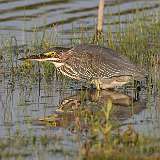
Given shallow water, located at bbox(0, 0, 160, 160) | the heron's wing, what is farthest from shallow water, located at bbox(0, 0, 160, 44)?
the heron's wing

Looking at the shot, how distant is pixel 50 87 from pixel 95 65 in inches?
30.5

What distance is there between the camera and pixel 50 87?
40.6ft

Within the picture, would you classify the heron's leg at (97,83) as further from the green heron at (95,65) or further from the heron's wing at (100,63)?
the heron's wing at (100,63)

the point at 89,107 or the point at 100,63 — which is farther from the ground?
the point at 100,63

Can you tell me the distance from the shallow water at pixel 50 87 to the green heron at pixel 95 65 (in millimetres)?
298

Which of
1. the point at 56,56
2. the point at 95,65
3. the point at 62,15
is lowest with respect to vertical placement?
the point at 95,65

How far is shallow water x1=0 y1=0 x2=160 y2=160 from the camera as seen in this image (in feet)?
31.8

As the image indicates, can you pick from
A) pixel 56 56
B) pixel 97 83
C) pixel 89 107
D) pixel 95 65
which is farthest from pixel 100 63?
pixel 89 107

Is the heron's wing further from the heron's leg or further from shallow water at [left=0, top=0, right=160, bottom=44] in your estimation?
shallow water at [left=0, top=0, right=160, bottom=44]

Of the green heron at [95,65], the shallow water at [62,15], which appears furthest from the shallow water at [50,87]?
the green heron at [95,65]

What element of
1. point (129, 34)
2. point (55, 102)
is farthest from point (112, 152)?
point (129, 34)

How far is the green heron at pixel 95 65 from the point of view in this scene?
1209 cm

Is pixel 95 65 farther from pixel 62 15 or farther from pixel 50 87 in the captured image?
pixel 62 15

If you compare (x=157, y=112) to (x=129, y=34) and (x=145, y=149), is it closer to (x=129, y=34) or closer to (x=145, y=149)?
(x=145, y=149)
